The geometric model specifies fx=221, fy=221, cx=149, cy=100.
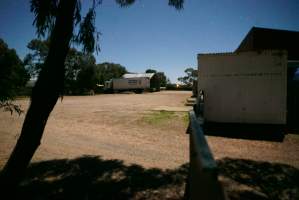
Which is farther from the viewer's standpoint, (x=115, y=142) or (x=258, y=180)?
(x=115, y=142)

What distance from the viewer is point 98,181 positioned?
185 inches

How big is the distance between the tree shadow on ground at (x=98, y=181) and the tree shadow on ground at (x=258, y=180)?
103 centimetres

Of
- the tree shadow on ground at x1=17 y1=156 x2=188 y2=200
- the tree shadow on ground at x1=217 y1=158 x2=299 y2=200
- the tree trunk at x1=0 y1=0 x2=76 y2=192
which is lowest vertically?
the tree shadow on ground at x1=217 y1=158 x2=299 y2=200

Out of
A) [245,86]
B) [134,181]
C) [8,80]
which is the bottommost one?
[134,181]

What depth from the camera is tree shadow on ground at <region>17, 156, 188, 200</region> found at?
13.6 ft

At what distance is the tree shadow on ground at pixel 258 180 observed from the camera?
4.23 metres

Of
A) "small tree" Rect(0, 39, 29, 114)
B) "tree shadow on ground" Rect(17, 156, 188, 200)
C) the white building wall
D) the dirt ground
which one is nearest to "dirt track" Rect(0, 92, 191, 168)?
the dirt ground

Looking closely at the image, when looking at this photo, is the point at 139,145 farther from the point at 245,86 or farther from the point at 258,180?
the point at 245,86

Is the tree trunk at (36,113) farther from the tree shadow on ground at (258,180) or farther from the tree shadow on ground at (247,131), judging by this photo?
the tree shadow on ground at (247,131)

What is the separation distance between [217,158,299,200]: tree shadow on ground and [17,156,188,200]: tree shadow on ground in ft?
3.37

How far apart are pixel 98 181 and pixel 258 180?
11.5 feet

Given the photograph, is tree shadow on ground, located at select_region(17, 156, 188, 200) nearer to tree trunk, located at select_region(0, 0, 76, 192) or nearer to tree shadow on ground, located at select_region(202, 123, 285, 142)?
tree trunk, located at select_region(0, 0, 76, 192)

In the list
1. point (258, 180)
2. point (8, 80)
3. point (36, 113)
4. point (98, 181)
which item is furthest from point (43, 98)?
point (258, 180)

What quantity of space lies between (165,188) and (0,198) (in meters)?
2.89
